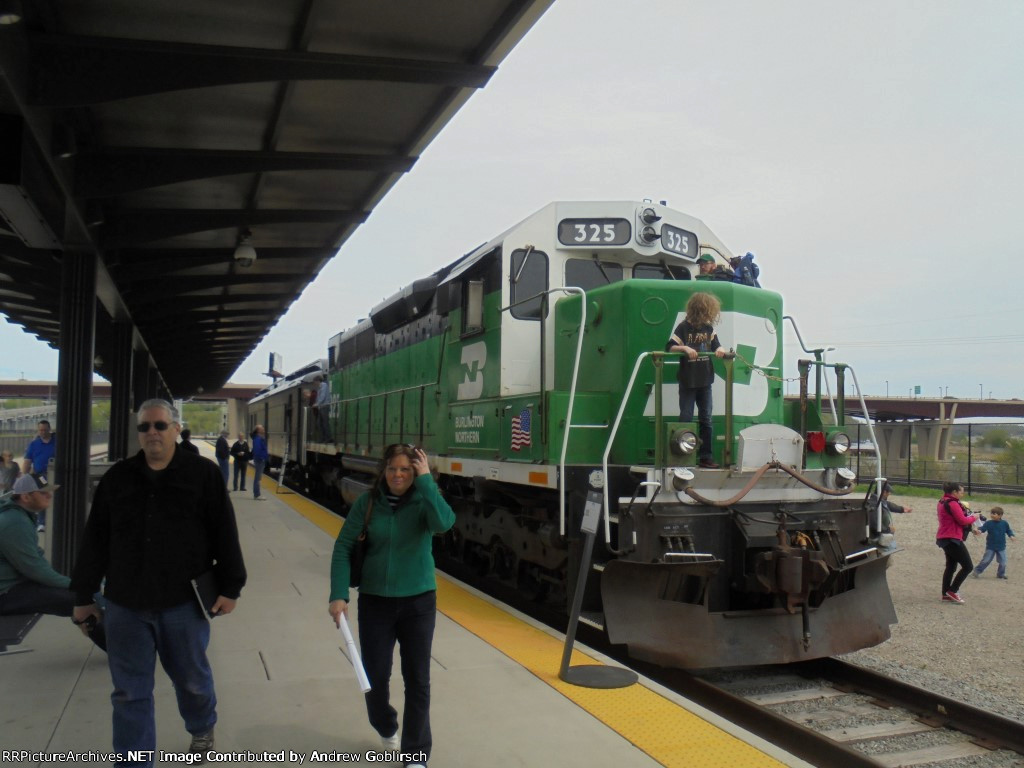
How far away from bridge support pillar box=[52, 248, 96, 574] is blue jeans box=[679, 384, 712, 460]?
5406 millimetres

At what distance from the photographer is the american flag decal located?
23.0 feet

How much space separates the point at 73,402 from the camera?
765 cm

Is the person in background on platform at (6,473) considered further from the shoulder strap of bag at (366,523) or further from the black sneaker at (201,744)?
the shoulder strap of bag at (366,523)

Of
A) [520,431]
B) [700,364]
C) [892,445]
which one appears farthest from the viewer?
[892,445]

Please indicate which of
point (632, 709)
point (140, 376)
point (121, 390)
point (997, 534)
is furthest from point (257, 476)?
point (632, 709)

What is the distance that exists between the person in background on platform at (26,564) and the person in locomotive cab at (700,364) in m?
4.26

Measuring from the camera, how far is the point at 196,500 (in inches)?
140

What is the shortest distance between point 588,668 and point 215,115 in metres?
5.13

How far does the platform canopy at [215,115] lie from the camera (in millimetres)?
5148

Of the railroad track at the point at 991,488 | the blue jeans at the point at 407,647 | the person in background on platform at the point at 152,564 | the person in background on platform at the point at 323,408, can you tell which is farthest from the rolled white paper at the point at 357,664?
the railroad track at the point at 991,488

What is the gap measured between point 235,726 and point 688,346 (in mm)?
4126

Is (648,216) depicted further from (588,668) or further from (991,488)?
(991,488)

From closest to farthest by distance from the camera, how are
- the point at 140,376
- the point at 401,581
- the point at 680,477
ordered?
the point at 401,581 → the point at 680,477 → the point at 140,376

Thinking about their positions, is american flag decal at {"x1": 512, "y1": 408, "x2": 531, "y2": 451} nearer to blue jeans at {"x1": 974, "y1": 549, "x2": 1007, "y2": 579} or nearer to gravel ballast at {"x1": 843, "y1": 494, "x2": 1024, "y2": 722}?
gravel ballast at {"x1": 843, "y1": 494, "x2": 1024, "y2": 722}
